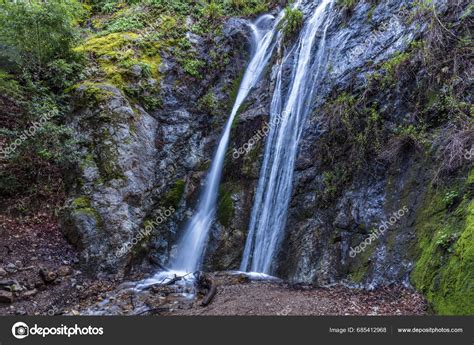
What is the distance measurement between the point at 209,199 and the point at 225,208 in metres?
0.61

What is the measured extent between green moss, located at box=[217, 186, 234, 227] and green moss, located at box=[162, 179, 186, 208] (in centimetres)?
101

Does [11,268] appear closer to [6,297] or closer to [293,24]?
[6,297]

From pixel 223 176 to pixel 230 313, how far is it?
4.28m

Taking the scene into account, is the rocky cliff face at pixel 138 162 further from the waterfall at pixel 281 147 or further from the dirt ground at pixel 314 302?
the dirt ground at pixel 314 302

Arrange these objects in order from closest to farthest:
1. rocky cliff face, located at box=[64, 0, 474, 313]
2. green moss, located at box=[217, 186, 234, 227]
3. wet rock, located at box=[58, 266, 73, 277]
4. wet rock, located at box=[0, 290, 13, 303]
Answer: rocky cliff face, located at box=[64, 0, 474, 313] → wet rock, located at box=[0, 290, 13, 303] → wet rock, located at box=[58, 266, 73, 277] → green moss, located at box=[217, 186, 234, 227]

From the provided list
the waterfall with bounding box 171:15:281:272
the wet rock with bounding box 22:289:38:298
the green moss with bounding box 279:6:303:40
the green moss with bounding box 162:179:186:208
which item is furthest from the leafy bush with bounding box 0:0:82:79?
the green moss with bounding box 279:6:303:40

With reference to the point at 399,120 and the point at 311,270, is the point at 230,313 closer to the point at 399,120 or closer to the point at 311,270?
the point at 311,270

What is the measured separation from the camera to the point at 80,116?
8250 millimetres

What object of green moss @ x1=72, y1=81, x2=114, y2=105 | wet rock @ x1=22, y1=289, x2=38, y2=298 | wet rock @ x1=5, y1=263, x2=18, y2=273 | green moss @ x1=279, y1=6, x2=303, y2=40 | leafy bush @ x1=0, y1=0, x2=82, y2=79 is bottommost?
wet rock @ x1=22, y1=289, x2=38, y2=298

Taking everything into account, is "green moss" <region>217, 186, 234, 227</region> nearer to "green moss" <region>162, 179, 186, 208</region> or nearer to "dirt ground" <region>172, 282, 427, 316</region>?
"green moss" <region>162, 179, 186, 208</region>

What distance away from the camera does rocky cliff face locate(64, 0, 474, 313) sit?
16.5ft

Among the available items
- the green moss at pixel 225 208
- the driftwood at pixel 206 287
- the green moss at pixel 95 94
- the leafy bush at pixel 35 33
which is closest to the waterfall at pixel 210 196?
the green moss at pixel 225 208
